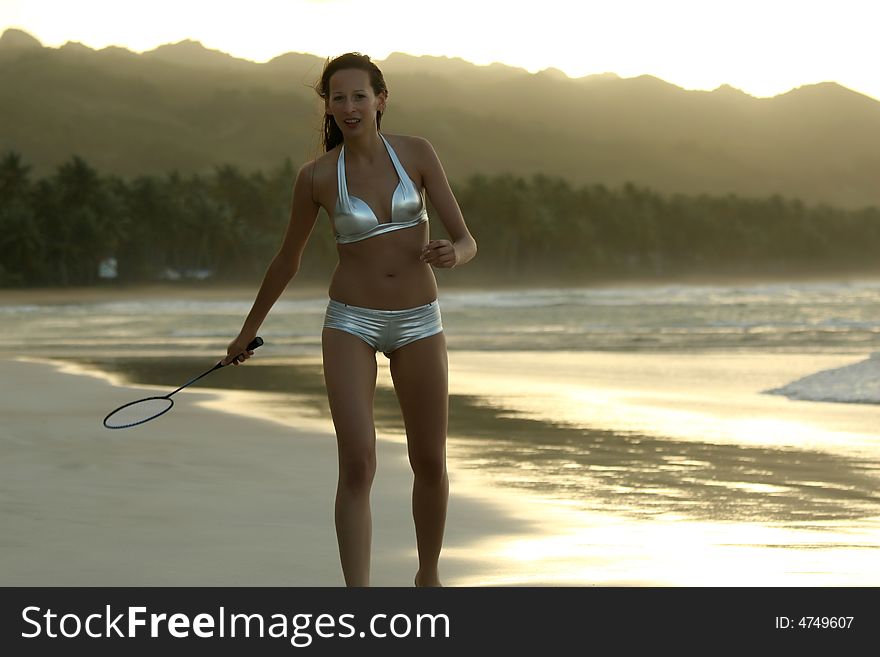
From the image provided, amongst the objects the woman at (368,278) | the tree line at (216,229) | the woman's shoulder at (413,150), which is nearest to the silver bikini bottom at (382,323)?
the woman at (368,278)

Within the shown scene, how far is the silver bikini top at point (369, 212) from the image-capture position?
5.21 m

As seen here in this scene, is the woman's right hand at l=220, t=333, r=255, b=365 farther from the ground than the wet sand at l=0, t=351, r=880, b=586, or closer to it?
farther from the ground

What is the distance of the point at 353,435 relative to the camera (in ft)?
16.9

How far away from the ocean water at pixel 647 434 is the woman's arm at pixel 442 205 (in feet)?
4.94

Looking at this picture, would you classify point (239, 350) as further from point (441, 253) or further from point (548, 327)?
point (548, 327)

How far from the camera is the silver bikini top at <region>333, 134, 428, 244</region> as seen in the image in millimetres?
5215

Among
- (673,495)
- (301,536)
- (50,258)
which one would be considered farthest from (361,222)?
(50,258)

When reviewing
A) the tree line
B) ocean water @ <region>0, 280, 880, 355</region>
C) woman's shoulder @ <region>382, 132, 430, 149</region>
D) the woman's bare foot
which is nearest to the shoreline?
the tree line

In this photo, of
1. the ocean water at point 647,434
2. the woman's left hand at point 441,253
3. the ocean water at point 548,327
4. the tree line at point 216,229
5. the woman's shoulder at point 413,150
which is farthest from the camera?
the tree line at point 216,229

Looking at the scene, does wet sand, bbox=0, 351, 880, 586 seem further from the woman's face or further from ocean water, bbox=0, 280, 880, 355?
ocean water, bbox=0, 280, 880, 355

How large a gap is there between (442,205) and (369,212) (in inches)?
13.3

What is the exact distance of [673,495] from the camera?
8.32m

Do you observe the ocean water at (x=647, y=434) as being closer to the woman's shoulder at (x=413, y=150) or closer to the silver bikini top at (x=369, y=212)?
the silver bikini top at (x=369, y=212)
